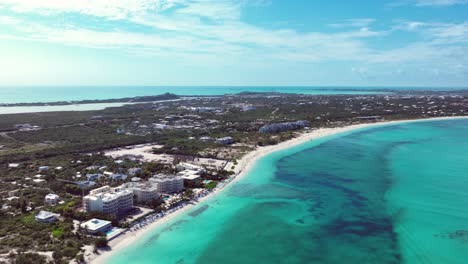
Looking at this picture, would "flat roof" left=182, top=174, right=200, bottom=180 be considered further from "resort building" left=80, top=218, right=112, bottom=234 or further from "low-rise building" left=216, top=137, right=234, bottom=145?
"low-rise building" left=216, top=137, right=234, bottom=145

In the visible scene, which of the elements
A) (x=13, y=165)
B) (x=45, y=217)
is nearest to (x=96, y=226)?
(x=45, y=217)

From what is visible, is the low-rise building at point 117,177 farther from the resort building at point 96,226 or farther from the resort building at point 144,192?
the resort building at point 96,226

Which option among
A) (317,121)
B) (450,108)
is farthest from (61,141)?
(450,108)

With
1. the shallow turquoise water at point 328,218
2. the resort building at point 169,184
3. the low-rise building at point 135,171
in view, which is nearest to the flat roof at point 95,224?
the shallow turquoise water at point 328,218

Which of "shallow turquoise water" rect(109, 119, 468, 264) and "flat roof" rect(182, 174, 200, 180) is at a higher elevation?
"flat roof" rect(182, 174, 200, 180)

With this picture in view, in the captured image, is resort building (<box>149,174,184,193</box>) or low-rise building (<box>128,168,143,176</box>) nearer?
resort building (<box>149,174,184,193</box>)

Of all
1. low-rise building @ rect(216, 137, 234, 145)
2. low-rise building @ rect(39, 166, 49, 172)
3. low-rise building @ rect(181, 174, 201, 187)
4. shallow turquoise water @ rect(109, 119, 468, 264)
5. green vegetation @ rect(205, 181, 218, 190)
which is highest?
low-rise building @ rect(216, 137, 234, 145)

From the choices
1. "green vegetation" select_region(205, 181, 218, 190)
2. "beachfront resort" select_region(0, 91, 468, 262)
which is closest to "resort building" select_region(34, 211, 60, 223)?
"beachfront resort" select_region(0, 91, 468, 262)
